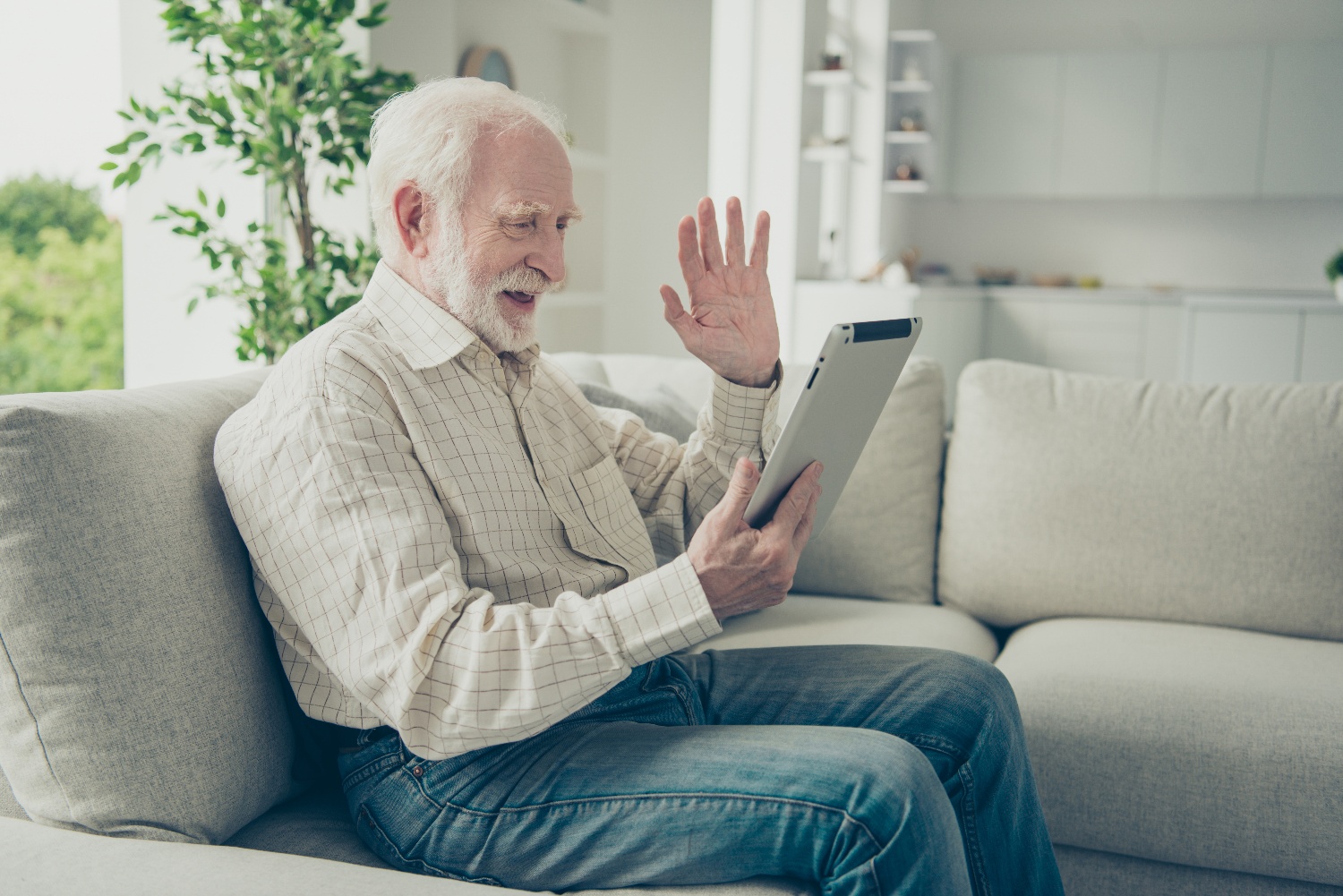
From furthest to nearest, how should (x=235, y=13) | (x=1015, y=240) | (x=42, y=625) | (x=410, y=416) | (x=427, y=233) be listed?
(x=1015, y=240)
(x=235, y=13)
(x=427, y=233)
(x=410, y=416)
(x=42, y=625)

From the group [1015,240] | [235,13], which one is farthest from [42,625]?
[1015,240]

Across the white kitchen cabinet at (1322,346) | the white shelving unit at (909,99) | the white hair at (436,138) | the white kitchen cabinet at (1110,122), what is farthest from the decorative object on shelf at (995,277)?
the white hair at (436,138)

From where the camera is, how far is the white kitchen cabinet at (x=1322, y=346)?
5.02 metres

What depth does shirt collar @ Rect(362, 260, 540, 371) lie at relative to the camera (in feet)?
3.83

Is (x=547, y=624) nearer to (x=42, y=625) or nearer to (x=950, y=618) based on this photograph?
(x=42, y=625)

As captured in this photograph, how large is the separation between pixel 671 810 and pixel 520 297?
1.96ft

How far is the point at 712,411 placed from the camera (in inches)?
57.6

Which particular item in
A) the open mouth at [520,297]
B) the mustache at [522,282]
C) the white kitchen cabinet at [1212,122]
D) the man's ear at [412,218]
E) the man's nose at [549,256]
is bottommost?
the open mouth at [520,297]

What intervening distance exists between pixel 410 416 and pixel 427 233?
0.25 metres

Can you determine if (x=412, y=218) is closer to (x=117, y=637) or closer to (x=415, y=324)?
(x=415, y=324)

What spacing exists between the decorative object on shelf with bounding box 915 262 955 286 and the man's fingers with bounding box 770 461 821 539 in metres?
5.26

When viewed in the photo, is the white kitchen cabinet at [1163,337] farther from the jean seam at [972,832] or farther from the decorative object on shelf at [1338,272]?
the jean seam at [972,832]

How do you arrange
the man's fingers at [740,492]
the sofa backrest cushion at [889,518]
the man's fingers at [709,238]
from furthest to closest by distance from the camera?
the sofa backrest cushion at [889,518] < the man's fingers at [709,238] < the man's fingers at [740,492]

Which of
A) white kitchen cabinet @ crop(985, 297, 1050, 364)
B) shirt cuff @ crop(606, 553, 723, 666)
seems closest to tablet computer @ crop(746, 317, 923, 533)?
shirt cuff @ crop(606, 553, 723, 666)
